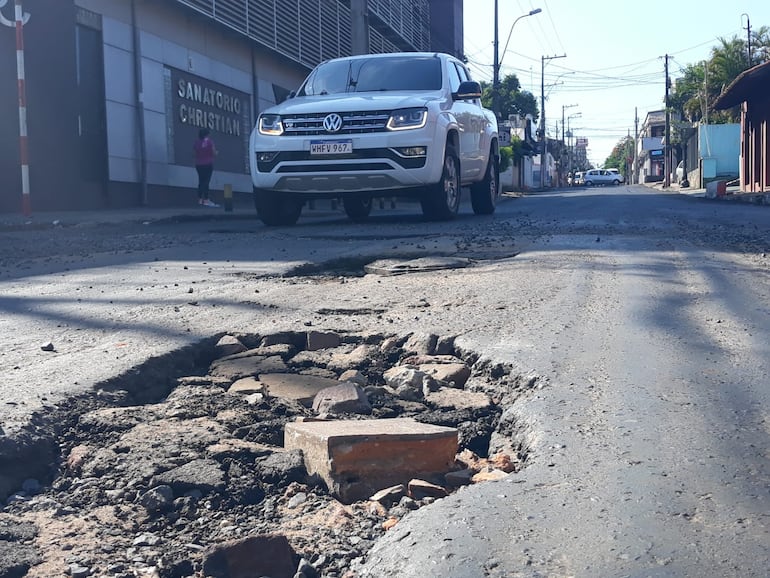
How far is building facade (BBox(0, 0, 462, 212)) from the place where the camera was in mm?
13164

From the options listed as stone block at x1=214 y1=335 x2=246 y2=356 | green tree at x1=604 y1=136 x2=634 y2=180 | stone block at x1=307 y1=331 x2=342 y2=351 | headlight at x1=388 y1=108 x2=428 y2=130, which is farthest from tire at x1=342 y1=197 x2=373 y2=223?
green tree at x1=604 y1=136 x2=634 y2=180

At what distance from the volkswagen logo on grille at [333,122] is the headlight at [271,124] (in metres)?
0.47

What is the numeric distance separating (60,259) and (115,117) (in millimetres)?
9062

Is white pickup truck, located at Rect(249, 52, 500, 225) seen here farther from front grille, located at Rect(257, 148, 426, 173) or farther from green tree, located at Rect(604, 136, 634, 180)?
green tree, located at Rect(604, 136, 634, 180)

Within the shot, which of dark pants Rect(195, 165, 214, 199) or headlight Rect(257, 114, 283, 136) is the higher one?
headlight Rect(257, 114, 283, 136)

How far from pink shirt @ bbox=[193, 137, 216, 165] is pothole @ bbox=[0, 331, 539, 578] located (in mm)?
12946

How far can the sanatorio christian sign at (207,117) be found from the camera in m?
17.6

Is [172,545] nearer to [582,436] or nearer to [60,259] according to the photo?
[582,436]

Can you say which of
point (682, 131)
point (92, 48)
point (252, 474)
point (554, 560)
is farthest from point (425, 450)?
point (682, 131)

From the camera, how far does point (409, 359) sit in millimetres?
3605

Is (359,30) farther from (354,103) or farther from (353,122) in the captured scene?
(353,122)

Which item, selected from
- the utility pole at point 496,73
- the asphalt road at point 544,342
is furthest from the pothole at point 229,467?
the utility pole at point 496,73

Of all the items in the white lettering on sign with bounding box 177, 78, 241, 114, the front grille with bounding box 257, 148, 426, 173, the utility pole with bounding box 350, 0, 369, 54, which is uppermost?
the utility pole with bounding box 350, 0, 369, 54

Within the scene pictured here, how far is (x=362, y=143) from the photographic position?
9.34 metres
